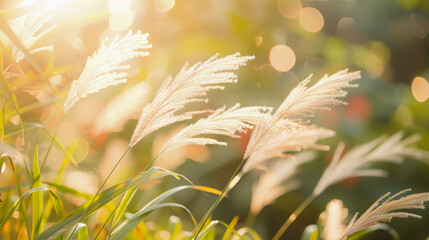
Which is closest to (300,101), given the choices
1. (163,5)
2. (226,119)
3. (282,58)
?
(226,119)

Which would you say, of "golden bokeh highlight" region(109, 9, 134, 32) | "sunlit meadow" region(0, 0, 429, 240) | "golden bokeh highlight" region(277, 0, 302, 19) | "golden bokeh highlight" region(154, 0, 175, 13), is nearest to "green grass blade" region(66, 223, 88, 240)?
"sunlit meadow" region(0, 0, 429, 240)

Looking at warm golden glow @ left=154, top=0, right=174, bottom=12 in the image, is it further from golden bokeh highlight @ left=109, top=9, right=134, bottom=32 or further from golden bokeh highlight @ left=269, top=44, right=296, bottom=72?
golden bokeh highlight @ left=269, top=44, right=296, bottom=72

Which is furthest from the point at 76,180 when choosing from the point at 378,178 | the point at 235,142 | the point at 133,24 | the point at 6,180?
the point at 378,178

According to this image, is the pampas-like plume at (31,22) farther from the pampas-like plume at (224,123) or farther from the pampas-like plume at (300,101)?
the pampas-like plume at (300,101)

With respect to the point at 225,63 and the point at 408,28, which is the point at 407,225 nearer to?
the point at 408,28

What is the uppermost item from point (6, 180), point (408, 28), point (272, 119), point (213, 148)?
point (408, 28)

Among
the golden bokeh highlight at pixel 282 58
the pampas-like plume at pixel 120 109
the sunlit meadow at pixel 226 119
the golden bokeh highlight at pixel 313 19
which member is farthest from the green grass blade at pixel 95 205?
the golden bokeh highlight at pixel 313 19

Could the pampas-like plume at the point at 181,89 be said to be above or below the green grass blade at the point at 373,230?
above
